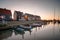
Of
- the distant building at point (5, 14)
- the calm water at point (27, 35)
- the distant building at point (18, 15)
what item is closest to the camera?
the calm water at point (27, 35)

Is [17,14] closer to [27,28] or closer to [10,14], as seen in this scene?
[10,14]

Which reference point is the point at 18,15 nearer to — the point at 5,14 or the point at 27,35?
the point at 5,14

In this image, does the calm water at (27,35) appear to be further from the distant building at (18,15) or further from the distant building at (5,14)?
the distant building at (18,15)

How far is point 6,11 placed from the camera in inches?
383

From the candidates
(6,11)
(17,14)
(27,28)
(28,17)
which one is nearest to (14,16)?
(17,14)

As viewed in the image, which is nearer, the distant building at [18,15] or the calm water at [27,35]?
the calm water at [27,35]

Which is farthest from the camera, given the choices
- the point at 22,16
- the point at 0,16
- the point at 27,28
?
the point at 22,16

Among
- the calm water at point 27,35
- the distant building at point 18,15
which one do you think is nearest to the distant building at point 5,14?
the distant building at point 18,15

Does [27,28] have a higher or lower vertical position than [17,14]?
lower

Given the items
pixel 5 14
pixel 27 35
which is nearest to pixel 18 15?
pixel 5 14

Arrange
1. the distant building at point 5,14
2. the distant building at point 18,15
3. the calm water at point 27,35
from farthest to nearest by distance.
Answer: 1. the distant building at point 18,15
2. the distant building at point 5,14
3. the calm water at point 27,35

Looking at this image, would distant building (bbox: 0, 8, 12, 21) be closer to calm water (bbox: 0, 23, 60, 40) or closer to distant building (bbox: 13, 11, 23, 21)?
distant building (bbox: 13, 11, 23, 21)

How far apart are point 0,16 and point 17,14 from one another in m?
2.84

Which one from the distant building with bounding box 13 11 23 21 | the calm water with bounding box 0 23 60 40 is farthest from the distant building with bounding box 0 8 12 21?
the calm water with bounding box 0 23 60 40
